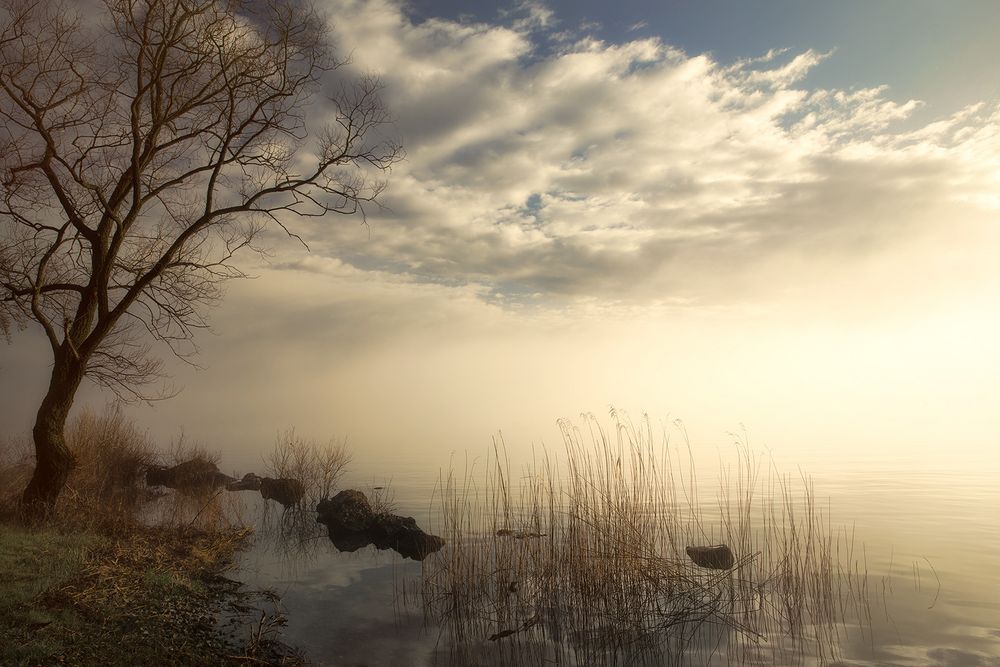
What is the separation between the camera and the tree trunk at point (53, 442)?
10258 mm

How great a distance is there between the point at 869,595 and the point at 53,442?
12.6 m

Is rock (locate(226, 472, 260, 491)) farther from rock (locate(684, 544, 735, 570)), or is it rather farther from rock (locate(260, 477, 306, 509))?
rock (locate(684, 544, 735, 570))

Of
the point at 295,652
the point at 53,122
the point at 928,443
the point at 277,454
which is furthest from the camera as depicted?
the point at 928,443

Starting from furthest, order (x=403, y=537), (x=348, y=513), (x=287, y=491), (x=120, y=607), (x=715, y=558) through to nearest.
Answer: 1. (x=287, y=491)
2. (x=348, y=513)
3. (x=403, y=537)
4. (x=715, y=558)
5. (x=120, y=607)

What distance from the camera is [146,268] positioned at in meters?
12.1

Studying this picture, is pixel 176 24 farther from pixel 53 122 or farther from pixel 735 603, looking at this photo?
pixel 735 603

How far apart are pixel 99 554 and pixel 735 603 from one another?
8.08 meters

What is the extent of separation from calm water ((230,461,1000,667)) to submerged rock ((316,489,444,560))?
387mm

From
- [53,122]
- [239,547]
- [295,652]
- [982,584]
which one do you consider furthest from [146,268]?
[982,584]

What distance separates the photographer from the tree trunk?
1026cm

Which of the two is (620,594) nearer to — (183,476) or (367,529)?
(367,529)

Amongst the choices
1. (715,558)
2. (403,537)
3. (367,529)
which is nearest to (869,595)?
(715,558)

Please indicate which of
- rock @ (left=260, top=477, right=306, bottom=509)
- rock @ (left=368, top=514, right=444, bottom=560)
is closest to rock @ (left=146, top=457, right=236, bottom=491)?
rock @ (left=260, top=477, right=306, bottom=509)

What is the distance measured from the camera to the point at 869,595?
8883 millimetres
